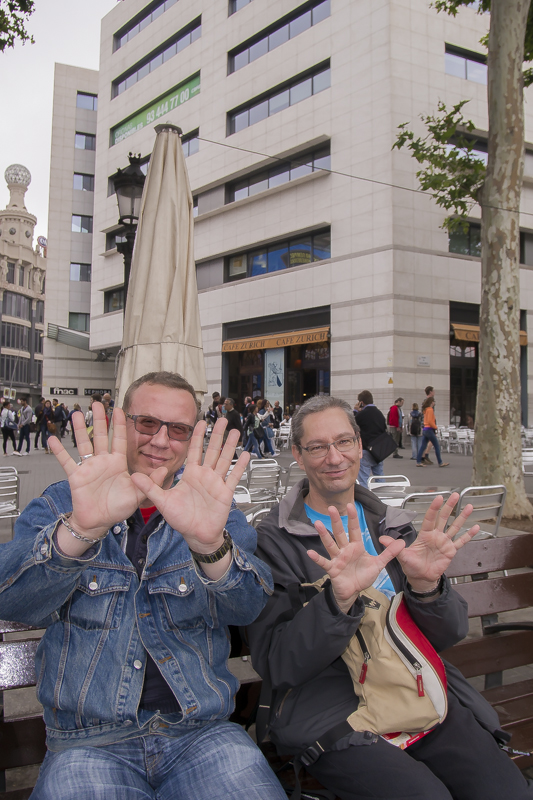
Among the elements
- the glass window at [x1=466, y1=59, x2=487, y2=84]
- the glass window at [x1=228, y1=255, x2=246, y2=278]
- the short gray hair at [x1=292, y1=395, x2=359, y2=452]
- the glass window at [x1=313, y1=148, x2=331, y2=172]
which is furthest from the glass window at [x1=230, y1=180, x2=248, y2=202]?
the short gray hair at [x1=292, y1=395, x2=359, y2=452]

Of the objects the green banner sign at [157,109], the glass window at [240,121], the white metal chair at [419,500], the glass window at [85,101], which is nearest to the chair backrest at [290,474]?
the white metal chair at [419,500]

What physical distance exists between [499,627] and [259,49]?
2751cm

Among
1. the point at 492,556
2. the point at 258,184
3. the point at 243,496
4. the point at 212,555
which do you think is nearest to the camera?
the point at 212,555

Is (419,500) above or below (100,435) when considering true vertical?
below

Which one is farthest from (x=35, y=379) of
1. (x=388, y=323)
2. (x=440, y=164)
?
(x=440, y=164)

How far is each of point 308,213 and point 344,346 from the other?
5.91 metres

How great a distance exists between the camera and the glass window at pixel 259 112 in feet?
78.9

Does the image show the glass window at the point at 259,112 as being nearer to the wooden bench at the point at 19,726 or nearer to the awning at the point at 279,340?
the awning at the point at 279,340

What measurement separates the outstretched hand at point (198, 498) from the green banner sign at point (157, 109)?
98.7ft

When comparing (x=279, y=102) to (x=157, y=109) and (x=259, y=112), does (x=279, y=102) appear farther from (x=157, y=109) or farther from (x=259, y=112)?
(x=157, y=109)

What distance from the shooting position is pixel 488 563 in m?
2.68

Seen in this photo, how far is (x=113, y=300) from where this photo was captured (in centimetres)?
3425

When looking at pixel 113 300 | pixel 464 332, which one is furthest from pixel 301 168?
pixel 113 300

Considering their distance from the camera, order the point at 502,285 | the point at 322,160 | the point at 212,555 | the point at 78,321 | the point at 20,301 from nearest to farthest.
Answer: the point at 212,555
the point at 502,285
the point at 322,160
the point at 78,321
the point at 20,301
